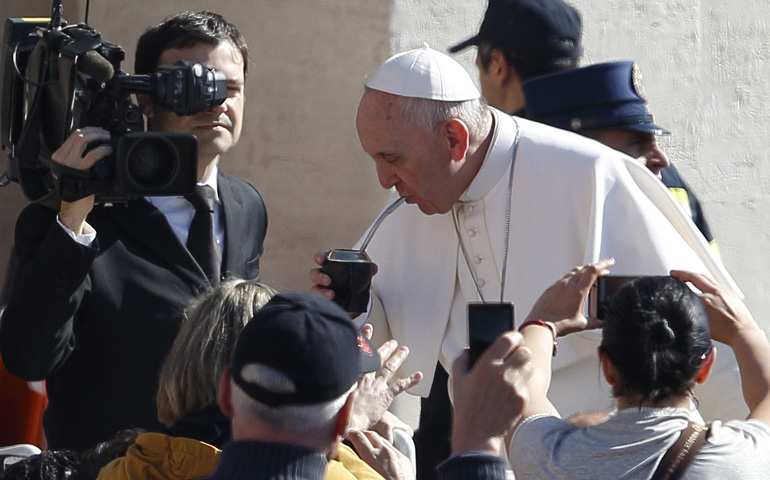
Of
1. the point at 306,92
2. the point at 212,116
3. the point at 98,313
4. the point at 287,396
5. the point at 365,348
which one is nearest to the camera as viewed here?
the point at 287,396

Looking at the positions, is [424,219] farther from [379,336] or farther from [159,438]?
[159,438]

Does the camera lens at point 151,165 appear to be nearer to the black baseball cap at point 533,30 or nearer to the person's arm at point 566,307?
the person's arm at point 566,307

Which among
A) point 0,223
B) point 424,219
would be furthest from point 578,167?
point 0,223

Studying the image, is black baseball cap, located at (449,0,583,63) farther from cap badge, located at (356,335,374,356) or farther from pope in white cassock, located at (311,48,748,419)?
cap badge, located at (356,335,374,356)

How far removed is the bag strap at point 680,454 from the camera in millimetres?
2473

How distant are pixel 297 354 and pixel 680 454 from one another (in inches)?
30.1

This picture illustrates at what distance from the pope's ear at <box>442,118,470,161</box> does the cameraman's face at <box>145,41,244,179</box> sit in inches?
24.1

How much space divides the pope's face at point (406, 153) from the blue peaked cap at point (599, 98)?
633 millimetres

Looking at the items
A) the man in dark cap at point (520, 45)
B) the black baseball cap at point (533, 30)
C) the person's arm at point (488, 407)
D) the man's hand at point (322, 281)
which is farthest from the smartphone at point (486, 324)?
the black baseball cap at point (533, 30)

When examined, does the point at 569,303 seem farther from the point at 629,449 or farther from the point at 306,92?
the point at 306,92

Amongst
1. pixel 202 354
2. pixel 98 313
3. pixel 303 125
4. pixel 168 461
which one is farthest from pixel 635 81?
pixel 168 461

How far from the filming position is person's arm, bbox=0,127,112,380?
3.30m

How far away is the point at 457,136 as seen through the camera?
3.84 m

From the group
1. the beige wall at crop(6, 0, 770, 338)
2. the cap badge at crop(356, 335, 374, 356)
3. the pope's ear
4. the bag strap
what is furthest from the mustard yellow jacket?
the beige wall at crop(6, 0, 770, 338)
